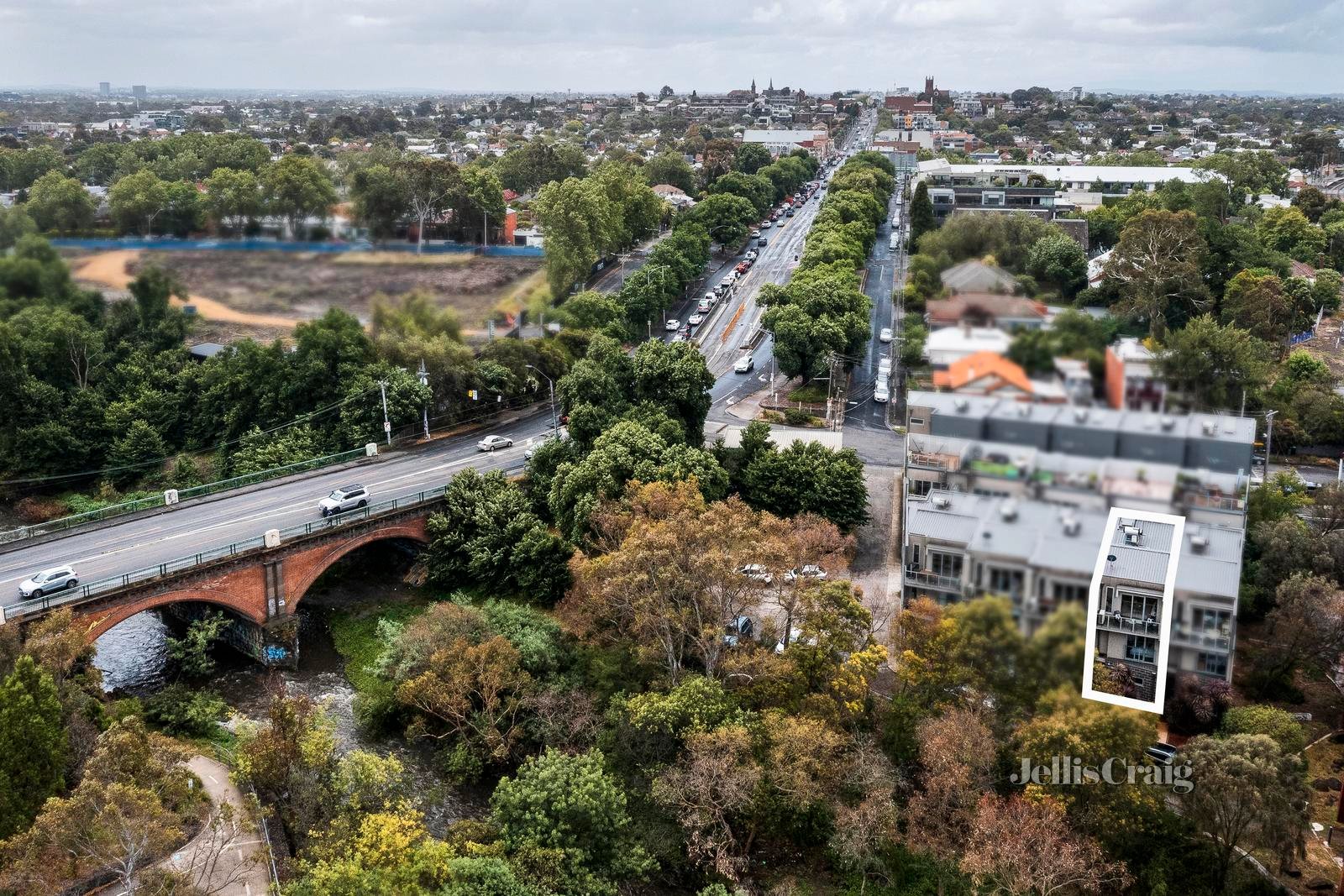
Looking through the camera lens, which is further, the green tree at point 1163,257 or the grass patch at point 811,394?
the grass patch at point 811,394

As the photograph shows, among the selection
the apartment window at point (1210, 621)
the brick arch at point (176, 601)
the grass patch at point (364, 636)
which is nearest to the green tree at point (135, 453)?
the grass patch at point (364, 636)

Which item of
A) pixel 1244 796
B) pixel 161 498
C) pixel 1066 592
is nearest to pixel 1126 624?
pixel 1244 796

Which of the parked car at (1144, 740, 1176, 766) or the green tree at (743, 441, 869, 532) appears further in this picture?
the green tree at (743, 441, 869, 532)

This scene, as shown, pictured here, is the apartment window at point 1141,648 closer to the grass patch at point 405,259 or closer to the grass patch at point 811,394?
the grass patch at point 405,259

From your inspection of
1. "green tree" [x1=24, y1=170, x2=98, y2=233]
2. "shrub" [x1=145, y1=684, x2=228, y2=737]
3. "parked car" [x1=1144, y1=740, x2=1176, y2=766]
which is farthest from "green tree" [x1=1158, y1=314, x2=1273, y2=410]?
"green tree" [x1=24, y1=170, x2=98, y2=233]

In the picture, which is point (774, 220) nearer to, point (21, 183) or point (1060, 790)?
point (21, 183)

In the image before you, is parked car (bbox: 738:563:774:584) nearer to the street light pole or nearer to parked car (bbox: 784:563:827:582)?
parked car (bbox: 784:563:827:582)

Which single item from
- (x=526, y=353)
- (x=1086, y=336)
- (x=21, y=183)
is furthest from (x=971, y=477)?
(x=21, y=183)
